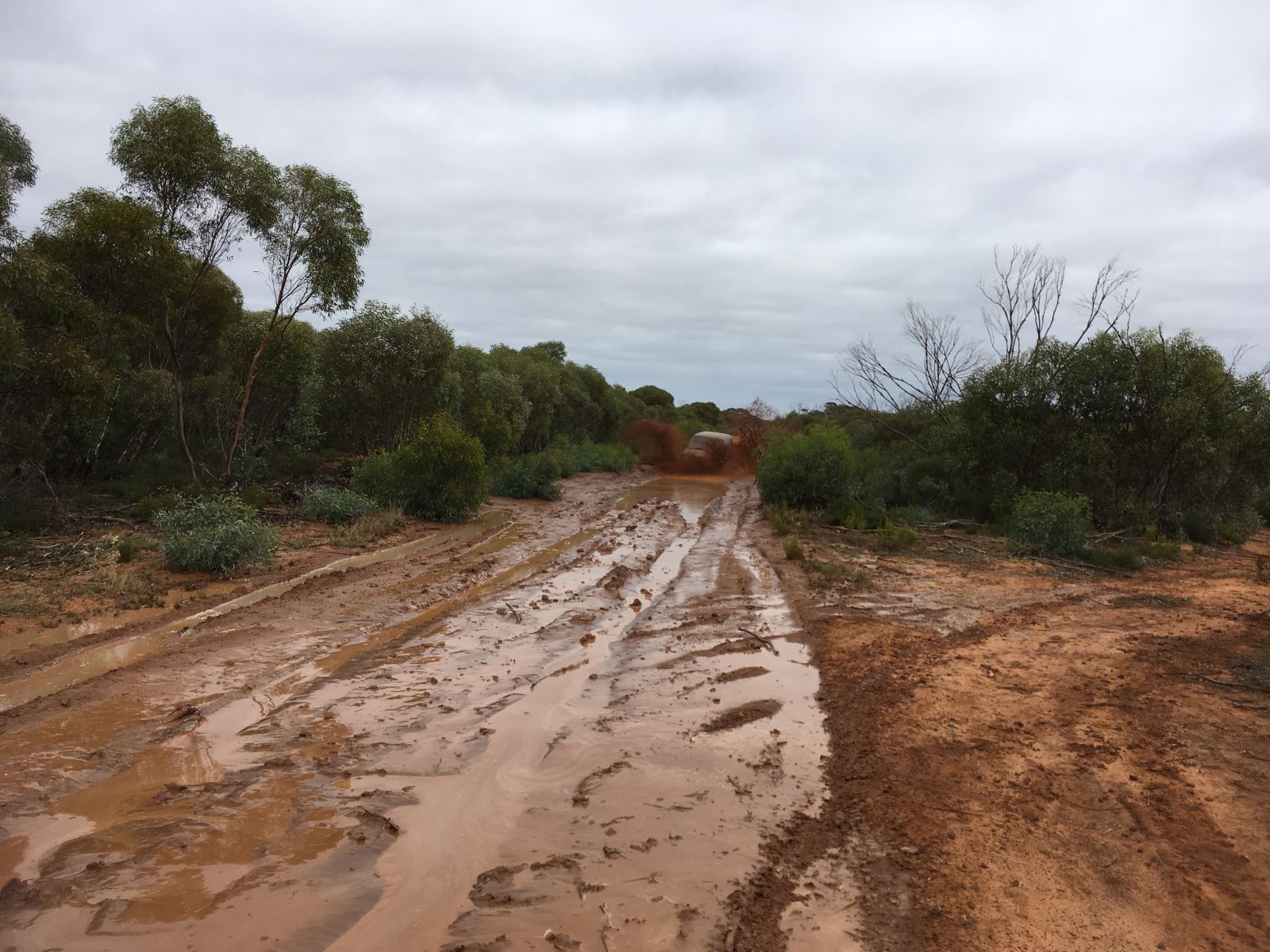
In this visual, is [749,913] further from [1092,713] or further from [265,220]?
[265,220]

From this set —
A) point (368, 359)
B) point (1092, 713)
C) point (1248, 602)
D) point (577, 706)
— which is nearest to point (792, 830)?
point (577, 706)

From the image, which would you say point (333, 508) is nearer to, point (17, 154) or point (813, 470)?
point (17, 154)

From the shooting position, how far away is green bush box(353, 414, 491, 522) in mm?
17703

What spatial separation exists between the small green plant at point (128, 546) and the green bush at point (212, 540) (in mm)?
354

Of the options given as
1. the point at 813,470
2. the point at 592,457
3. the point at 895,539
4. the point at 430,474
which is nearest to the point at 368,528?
the point at 430,474

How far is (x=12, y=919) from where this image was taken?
10.7ft

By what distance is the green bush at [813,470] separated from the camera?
20344 millimetres

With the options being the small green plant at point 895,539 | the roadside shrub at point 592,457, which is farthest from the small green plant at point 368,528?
the roadside shrub at point 592,457

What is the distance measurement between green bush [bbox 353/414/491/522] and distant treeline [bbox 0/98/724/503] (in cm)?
138

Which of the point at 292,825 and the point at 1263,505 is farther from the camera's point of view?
the point at 1263,505

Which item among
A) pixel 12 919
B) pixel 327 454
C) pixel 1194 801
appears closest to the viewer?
pixel 12 919

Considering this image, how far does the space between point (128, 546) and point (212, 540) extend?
139cm

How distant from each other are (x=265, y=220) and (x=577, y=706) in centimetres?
1370

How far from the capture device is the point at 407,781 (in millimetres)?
4770
